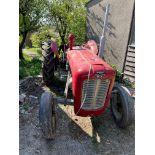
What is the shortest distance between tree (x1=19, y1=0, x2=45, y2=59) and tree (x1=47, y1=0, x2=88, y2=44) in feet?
2.11

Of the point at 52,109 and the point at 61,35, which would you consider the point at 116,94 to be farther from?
the point at 61,35

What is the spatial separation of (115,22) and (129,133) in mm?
3959

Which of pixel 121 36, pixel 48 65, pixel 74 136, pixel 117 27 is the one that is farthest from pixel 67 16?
pixel 74 136

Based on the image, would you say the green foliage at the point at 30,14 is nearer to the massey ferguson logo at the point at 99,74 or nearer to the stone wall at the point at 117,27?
the stone wall at the point at 117,27

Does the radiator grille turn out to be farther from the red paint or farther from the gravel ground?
the gravel ground

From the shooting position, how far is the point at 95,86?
3.20m

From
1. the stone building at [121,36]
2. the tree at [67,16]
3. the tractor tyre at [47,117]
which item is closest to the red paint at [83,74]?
the tractor tyre at [47,117]

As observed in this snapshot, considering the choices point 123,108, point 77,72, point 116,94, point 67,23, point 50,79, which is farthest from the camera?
point 67,23

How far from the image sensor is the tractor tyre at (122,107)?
12.0 feet

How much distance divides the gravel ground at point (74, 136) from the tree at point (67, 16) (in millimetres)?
5451

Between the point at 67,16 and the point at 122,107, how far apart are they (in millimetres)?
6631

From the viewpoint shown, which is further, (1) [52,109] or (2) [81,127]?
(2) [81,127]

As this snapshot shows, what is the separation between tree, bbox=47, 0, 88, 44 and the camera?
9.29 metres

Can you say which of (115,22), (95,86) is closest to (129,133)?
(95,86)
